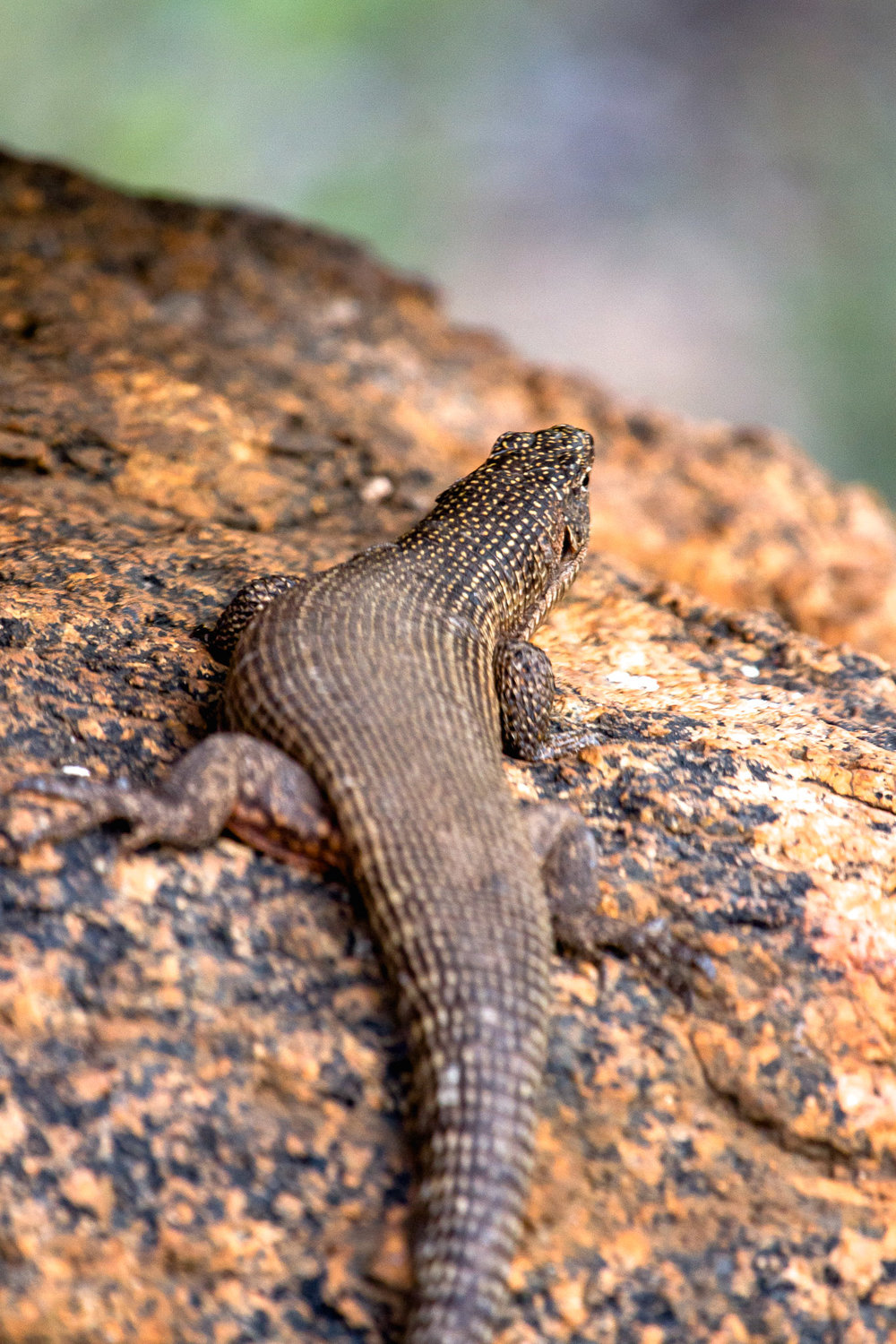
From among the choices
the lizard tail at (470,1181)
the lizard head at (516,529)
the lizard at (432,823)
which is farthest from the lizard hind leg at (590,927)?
the lizard head at (516,529)

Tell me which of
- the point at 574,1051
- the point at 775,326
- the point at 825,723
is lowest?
the point at 574,1051

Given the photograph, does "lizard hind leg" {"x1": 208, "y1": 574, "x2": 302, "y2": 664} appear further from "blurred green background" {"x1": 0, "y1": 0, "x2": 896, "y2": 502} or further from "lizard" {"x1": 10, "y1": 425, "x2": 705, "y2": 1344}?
"blurred green background" {"x1": 0, "y1": 0, "x2": 896, "y2": 502}

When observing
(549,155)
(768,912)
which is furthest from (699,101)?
(768,912)

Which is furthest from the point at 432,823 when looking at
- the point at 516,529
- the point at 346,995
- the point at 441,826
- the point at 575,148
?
the point at 575,148

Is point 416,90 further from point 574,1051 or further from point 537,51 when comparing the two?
point 574,1051

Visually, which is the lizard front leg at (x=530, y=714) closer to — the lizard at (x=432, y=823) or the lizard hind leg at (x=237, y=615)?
the lizard at (x=432, y=823)

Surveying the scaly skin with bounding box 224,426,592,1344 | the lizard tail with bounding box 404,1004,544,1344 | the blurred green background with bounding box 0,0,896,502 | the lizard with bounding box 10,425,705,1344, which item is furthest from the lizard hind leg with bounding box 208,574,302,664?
the blurred green background with bounding box 0,0,896,502

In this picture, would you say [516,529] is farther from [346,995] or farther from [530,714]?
[346,995]
